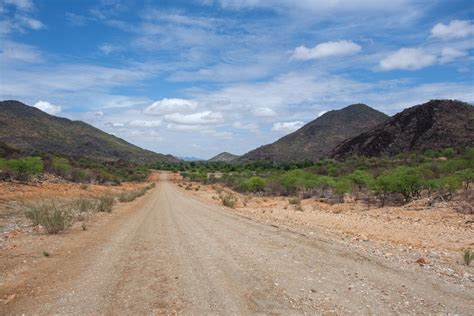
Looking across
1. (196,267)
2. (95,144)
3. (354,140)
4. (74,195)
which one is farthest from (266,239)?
(95,144)

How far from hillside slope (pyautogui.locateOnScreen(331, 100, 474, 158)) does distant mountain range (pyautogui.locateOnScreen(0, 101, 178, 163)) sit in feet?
204

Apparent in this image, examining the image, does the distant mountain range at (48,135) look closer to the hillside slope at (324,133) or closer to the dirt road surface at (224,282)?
the hillside slope at (324,133)

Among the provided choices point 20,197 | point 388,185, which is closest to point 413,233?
point 388,185

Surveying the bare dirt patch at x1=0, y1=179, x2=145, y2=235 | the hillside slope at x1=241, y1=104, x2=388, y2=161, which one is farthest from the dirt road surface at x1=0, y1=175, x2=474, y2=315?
the hillside slope at x1=241, y1=104, x2=388, y2=161

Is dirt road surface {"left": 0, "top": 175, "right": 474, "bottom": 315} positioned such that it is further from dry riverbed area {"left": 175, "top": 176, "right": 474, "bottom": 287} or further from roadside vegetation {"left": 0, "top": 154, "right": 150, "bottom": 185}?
roadside vegetation {"left": 0, "top": 154, "right": 150, "bottom": 185}

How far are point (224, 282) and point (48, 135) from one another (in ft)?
430

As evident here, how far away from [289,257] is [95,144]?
154 meters

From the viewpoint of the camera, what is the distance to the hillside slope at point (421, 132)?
2869 inches

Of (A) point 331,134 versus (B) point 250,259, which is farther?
(A) point 331,134

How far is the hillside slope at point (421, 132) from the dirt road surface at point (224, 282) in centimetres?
6284

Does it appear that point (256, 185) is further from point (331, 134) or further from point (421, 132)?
point (331, 134)

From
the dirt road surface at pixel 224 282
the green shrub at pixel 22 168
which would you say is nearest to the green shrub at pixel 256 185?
the green shrub at pixel 22 168

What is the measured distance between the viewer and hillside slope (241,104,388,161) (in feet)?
387

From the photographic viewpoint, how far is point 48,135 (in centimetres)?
12794
